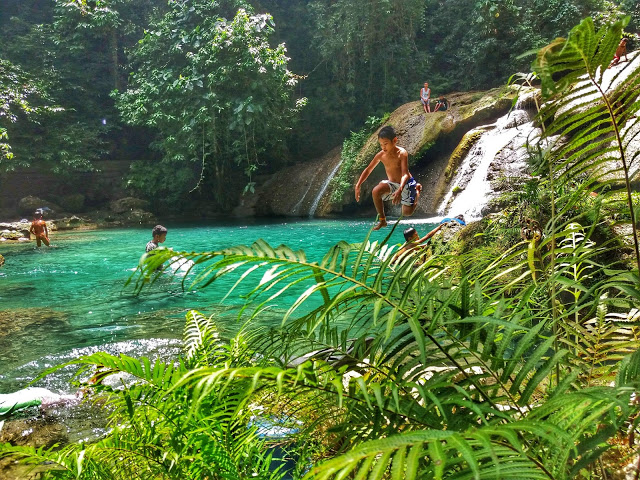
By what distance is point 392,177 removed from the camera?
16.4ft

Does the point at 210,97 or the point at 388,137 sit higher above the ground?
the point at 210,97

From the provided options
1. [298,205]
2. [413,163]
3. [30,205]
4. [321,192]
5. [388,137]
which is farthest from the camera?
[30,205]

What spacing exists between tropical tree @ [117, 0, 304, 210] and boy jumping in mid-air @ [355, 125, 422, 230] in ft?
49.8

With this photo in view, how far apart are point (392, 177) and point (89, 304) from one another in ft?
17.1

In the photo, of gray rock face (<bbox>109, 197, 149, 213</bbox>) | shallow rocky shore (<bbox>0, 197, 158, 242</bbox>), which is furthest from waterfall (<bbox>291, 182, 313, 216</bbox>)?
gray rock face (<bbox>109, 197, 149, 213</bbox>)

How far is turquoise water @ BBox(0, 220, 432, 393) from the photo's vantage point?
5133 mm

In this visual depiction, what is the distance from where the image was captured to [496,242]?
18.1 ft

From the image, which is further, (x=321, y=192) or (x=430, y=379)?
(x=321, y=192)

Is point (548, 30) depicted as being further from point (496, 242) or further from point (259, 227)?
point (496, 242)

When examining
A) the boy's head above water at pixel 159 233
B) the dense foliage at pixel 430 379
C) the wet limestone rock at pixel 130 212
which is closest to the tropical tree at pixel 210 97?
the wet limestone rock at pixel 130 212

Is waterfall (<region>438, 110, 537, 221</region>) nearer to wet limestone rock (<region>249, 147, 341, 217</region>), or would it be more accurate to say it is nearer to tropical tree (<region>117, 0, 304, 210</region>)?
wet limestone rock (<region>249, 147, 341, 217</region>)

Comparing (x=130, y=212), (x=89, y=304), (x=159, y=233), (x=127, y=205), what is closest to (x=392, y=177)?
(x=159, y=233)

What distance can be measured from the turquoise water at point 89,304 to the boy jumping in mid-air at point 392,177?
53.7 inches

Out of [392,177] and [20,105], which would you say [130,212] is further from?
[392,177]
